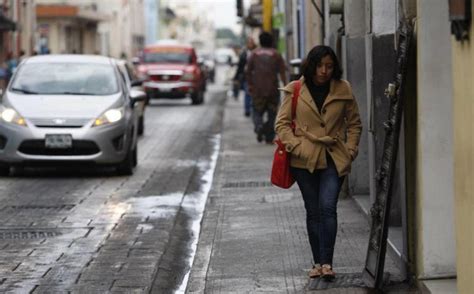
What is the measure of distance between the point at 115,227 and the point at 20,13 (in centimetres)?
4780

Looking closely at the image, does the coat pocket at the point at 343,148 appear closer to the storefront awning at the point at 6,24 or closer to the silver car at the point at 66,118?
the silver car at the point at 66,118

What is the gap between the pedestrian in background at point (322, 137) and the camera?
9188mm

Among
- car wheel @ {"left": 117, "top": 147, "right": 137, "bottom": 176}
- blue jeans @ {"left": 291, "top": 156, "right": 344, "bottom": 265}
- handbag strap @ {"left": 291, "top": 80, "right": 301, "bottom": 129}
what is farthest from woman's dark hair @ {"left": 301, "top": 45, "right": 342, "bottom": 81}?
car wheel @ {"left": 117, "top": 147, "right": 137, "bottom": 176}

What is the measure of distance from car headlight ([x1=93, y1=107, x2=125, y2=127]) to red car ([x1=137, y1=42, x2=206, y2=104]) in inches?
998

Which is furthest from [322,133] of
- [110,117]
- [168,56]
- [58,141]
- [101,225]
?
[168,56]

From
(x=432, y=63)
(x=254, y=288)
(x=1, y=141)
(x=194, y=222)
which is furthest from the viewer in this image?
(x=1, y=141)

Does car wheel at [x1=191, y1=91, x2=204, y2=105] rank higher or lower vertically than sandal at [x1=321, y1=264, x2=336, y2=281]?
lower

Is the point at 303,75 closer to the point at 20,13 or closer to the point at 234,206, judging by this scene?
the point at 234,206

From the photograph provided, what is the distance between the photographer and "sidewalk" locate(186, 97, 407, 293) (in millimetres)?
9352

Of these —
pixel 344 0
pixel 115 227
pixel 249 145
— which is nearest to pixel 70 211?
pixel 115 227

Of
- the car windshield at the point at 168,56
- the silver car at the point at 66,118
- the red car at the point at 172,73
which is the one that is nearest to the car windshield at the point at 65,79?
the silver car at the point at 66,118

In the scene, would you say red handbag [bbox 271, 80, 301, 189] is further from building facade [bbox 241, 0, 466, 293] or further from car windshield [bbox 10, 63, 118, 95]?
car windshield [bbox 10, 63, 118, 95]

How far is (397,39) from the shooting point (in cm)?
930

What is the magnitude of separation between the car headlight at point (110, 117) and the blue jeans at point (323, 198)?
8.38m
